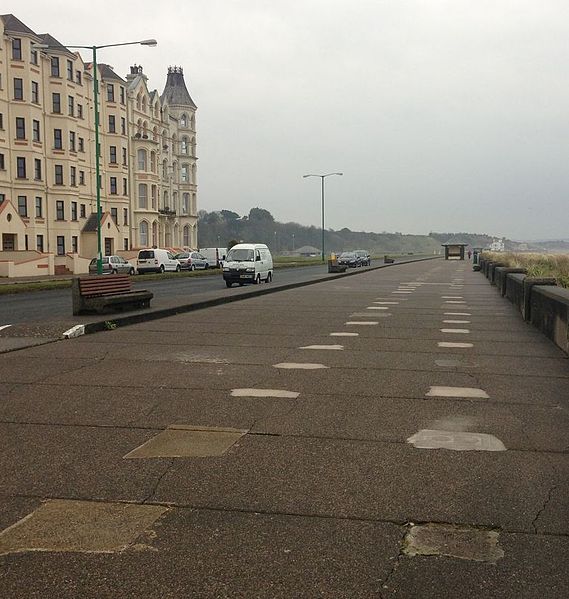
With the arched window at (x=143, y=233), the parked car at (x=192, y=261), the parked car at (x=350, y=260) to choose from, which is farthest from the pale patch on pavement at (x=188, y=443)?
the arched window at (x=143, y=233)

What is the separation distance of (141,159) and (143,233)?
7.68 metres

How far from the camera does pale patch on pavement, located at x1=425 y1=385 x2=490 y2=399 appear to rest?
307 inches

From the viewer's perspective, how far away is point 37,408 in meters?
7.12

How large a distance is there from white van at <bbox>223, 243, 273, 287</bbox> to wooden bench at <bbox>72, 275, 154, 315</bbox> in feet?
50.7

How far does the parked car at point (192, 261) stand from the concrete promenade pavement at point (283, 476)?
47610 mm

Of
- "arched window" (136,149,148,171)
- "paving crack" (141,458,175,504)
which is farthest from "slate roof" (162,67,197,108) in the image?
"paving crack" (141,458,175,504)

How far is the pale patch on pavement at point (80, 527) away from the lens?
382cm

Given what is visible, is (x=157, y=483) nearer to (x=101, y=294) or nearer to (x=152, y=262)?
(x=101, y=294)

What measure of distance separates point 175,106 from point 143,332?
262 ft

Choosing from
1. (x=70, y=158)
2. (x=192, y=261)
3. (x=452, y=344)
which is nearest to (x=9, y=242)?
(x=70, y=158)

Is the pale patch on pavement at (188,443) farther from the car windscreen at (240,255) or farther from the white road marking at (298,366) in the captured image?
the car windscreen at (240,255)

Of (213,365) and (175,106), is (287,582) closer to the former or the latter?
(213,365)

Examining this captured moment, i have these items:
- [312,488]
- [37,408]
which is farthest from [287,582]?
[37,408]

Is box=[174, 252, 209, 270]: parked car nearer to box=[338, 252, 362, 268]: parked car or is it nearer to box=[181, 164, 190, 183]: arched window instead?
box=[338, 252, 362, 268]: parked car
